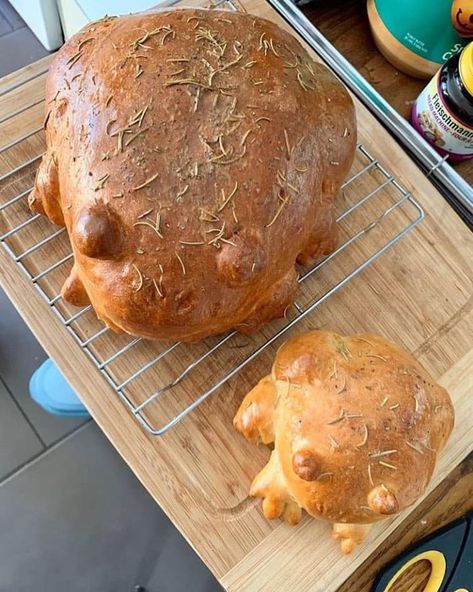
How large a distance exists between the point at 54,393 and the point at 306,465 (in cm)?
72

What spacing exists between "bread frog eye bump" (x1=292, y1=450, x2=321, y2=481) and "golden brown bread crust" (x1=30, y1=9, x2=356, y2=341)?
0.20 m

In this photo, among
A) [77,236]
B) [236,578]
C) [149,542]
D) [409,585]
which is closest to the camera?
[77,236]

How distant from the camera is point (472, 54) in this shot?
2.99 ft

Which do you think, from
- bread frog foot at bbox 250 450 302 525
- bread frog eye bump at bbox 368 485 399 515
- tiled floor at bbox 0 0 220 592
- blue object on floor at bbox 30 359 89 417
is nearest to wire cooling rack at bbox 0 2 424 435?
bread frog foot at bbox 250 450 302 525

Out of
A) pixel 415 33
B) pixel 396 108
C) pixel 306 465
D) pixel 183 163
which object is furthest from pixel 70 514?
pixel 415 33

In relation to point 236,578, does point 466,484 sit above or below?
below

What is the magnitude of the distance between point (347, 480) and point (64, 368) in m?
0.42

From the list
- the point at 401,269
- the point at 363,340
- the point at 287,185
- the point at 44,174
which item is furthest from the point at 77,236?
the point at 401,269

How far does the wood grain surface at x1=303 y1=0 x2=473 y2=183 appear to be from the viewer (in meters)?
1.16

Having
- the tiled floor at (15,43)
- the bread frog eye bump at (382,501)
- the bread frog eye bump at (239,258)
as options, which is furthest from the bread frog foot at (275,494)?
the tiled floor at (15,43)

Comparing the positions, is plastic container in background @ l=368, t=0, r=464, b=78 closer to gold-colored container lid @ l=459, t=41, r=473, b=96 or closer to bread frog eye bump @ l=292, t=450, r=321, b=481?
gold-colored container lid @ l=459, t=41, r=473, b=96

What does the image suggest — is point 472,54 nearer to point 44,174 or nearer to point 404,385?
point 404,385

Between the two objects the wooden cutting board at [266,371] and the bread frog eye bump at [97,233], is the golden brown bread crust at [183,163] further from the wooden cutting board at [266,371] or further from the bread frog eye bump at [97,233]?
the wooden cutting board at [266,371]

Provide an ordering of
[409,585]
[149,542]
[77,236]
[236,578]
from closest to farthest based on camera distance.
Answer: [77,236]
[236,578]
[409,585]
[149,542]
